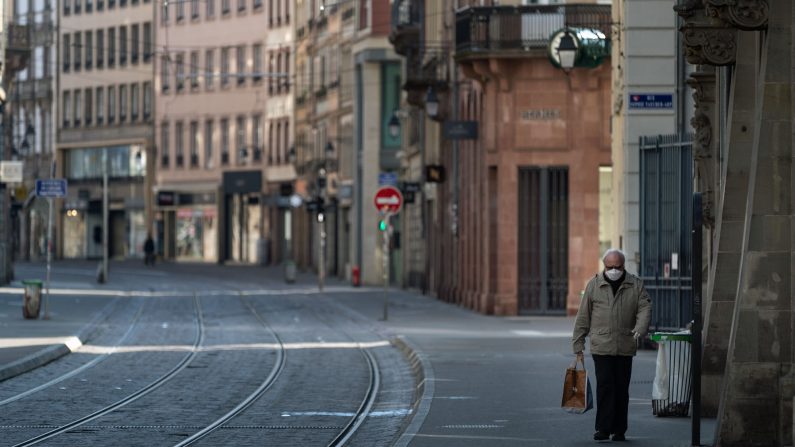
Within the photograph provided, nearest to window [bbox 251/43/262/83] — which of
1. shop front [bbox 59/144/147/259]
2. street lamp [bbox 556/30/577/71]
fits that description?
shop front [bbox 59/144/147/259]

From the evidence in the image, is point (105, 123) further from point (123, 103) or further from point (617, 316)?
point (617, 316)

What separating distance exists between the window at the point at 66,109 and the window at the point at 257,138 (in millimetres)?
18883

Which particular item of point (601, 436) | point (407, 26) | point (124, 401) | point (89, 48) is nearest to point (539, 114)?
point (407, 26)

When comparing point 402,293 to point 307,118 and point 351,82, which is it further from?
point 307,118

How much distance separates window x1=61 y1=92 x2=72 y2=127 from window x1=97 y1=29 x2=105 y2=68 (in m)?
3.17

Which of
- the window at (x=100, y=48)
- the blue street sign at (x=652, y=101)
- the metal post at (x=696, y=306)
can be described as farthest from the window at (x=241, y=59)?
the metal post at (x=696, y=306)

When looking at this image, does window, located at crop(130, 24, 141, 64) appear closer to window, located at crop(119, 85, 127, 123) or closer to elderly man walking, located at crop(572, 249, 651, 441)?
window, located at crop(119, 85, 127, 123)

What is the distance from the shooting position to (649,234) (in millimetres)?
29719

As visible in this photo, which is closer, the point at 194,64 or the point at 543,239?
the point at 543,239

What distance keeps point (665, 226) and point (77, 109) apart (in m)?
91.3

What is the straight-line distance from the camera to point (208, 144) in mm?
106812

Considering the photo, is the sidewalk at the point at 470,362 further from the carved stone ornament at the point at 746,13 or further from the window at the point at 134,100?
the window at the point at 134,100

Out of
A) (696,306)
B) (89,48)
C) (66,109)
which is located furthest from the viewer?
(66,109)

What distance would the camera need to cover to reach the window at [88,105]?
116438mm
